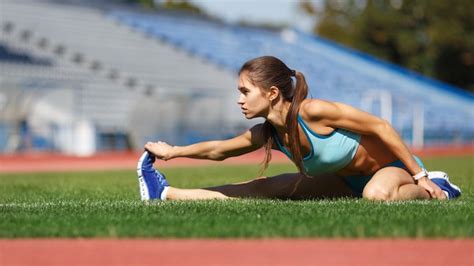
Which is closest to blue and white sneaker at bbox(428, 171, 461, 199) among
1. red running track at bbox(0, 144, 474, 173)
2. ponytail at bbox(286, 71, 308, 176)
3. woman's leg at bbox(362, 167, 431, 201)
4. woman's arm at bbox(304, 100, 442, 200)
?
woman's leg at bbox(362, 167, 431, 201)

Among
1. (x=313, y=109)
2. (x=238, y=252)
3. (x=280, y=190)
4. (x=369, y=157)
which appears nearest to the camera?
(x=238, y=252)

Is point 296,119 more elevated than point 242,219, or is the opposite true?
point 296,119

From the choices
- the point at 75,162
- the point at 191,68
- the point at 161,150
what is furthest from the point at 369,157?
the point at 191,68

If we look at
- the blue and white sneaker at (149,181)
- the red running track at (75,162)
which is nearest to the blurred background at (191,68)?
the red running track at (75,162)

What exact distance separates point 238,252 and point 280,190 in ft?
10.5

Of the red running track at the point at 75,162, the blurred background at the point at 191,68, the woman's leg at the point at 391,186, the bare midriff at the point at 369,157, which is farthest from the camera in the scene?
the blurred background at the point at 191,68

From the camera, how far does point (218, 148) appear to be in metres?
7.44

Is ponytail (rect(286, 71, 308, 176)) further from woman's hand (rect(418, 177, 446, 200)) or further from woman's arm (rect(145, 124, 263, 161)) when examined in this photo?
woman's hand (rect(418, 177, 446, 200))

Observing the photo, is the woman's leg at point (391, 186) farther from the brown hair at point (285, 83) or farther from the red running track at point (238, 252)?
the red running track at point (238, 252)

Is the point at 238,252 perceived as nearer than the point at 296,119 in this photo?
Yes

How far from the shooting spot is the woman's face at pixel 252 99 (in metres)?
6.91

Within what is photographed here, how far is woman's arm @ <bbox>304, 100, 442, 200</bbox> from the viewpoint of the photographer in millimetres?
6820

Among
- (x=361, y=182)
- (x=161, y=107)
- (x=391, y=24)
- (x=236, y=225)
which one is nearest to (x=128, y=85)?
(x=161, y=107)

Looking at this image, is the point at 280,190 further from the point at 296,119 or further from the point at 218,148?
the point at 296,119
